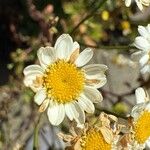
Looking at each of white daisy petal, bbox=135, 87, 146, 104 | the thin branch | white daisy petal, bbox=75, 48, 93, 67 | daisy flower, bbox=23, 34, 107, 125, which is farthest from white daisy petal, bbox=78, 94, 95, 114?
the thin branch

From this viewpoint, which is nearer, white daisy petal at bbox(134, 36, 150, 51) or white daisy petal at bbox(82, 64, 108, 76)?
white daisy petal at bbox(82, 64, 108, 76)

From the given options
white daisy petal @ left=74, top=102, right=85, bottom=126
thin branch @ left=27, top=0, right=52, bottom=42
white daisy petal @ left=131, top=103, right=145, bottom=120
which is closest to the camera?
white daisy petal @ left=74, top=102, right=85, bottom=126

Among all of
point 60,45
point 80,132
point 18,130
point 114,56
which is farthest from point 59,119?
point 114,56

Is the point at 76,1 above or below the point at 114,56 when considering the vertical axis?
above

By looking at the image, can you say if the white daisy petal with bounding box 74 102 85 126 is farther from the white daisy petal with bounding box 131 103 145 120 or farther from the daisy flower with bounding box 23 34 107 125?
the white daisy petal with bounding box 131 103 145 120

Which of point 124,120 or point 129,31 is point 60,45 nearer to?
point 124,120

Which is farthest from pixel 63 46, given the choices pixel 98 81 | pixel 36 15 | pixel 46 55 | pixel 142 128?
pixel 36 15

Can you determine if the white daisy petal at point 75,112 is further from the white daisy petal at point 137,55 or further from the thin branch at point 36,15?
the thin branch at point 36,15
